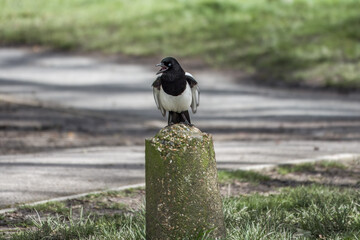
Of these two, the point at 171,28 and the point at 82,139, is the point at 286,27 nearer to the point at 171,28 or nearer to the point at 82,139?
the point at 171,28

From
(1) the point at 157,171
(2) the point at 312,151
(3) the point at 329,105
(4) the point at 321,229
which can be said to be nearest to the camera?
(1) the point at 157,171

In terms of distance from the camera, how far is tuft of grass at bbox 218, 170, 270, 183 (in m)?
7.50

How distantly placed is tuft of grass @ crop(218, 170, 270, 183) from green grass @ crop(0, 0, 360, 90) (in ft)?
26.0

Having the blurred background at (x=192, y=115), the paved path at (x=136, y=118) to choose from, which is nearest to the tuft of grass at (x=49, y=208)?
the blurred background at (x=192, y=115)

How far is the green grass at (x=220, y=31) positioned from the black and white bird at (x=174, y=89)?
9884 mm

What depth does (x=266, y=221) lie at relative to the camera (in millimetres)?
5402

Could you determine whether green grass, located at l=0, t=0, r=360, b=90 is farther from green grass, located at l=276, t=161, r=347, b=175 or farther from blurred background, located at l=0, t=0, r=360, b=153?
green grass, located at l=276, t=161, r=347, b=175

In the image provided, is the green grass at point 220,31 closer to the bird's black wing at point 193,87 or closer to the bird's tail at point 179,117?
the bird's black wing at point 193,87

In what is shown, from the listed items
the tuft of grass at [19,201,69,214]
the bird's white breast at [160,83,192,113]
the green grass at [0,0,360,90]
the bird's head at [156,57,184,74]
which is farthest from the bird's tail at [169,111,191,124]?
the green grass at [0,0,360,90]

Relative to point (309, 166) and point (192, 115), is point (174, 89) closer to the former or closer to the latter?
point (309, 166)

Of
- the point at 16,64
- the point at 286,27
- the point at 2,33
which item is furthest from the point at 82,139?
the point at 2,33

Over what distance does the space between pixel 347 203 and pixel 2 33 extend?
57.6ft

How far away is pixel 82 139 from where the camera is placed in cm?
1105

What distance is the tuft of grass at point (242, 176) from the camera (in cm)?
750
